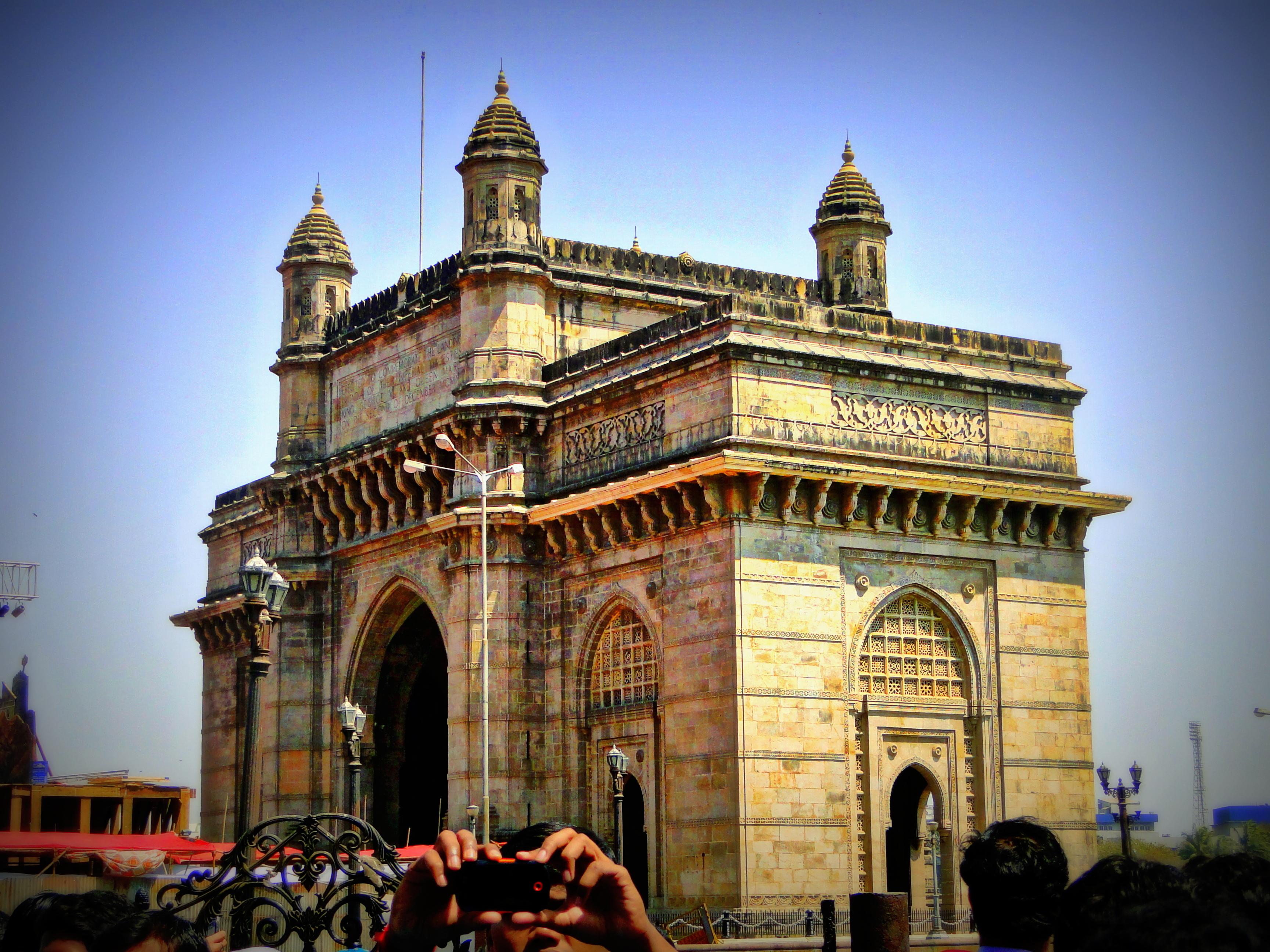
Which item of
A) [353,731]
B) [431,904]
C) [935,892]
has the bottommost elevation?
[935,892]

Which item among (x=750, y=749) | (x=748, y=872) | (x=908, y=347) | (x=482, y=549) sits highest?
(x=908, y=347)

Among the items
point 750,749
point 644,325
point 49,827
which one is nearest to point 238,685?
point 49,827

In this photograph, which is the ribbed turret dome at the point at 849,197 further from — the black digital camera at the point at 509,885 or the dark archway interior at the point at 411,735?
the black digital camera at the point at 509,885

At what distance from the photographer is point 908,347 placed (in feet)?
92.7

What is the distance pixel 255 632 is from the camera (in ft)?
62.2

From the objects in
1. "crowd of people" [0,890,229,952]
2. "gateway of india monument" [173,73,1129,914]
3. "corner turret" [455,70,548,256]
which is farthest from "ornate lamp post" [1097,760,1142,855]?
"crowd of people" [0,890,229,952]

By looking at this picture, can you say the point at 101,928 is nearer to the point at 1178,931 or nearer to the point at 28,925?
the point at 28,925

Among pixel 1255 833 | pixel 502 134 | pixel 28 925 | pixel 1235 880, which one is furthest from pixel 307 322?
pixel 1235 880

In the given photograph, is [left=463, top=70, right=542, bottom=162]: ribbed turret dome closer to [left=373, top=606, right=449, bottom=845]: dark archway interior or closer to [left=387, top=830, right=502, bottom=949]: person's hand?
[left=373, top=606, right=449, bottom=845]: dark archway interior

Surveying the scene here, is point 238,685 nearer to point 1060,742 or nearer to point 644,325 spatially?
point 644,325

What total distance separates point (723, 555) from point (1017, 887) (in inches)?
807

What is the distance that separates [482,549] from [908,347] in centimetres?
733

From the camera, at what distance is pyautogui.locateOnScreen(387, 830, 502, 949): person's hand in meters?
4.32

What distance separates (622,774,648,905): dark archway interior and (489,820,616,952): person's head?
77.2ft
